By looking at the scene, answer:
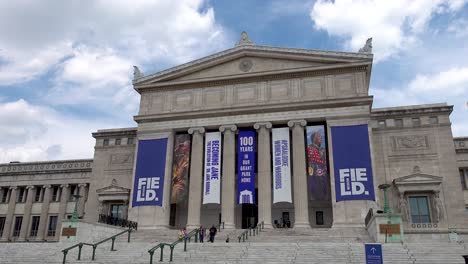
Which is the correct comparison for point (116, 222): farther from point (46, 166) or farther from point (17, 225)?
point (17, 225)

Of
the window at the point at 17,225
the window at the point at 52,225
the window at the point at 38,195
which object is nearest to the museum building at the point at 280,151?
the window at the point at 52,225

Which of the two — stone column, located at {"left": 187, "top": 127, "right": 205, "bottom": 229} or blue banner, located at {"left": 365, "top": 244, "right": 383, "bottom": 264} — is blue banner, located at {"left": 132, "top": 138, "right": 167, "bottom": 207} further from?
blue banner, located at {"left": 365, "top": 244, "right": 383, "bottom": 264}

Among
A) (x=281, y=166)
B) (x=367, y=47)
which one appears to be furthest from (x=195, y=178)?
(x=367, y=47)

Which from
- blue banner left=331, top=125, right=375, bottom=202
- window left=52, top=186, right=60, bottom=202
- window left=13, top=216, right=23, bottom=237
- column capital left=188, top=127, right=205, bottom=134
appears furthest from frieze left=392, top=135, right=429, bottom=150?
window left=13, top=216, right=23, bottom=237

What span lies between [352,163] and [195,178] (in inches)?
488

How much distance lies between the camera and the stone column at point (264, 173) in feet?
108

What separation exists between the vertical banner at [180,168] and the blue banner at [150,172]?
92 cm

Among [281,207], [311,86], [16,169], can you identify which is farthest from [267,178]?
[16,169]

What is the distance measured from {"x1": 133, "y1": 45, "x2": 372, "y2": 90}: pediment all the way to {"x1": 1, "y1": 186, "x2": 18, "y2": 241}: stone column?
19.9 meters

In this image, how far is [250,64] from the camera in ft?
123

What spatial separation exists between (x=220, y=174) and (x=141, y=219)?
731 centimetres

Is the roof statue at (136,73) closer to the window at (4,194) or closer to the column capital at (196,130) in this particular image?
the column capital at (196,130)

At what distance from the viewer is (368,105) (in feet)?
110

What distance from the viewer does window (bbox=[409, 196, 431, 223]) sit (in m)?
32.5
